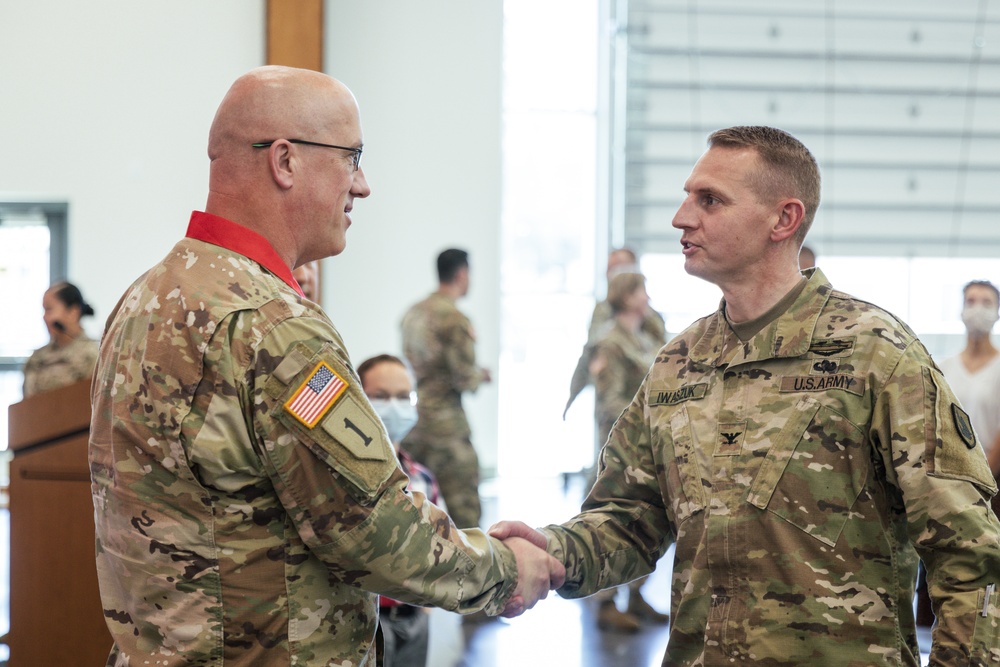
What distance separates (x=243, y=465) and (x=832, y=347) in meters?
0.99

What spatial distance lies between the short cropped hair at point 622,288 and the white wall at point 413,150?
321 centimetres

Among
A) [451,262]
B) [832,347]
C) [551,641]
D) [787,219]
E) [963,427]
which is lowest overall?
[551,641]

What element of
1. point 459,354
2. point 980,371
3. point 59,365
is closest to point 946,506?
point 980,371

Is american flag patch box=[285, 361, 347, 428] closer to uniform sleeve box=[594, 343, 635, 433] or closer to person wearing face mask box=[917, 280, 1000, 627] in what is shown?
person wearing face mask box=[917, 280, 1000, 627]

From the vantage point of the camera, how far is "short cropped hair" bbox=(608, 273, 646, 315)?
16.0 feet

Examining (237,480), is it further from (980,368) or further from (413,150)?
(413,150)

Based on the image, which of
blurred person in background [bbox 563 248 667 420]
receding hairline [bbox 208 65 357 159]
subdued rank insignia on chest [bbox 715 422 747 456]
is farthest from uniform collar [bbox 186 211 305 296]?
blurred person in background [bbox 563 248 667 420]

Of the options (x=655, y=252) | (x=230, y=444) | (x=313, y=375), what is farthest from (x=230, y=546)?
(x=655, y=252)

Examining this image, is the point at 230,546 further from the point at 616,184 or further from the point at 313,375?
the point at 616,184

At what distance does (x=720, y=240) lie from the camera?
185cm

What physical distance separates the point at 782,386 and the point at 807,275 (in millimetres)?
289

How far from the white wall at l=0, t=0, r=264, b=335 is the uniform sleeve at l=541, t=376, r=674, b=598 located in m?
5.58

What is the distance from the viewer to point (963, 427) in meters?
1.58

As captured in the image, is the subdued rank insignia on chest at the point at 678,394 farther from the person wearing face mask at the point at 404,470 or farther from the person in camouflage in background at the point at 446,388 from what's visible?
the person in camouflage in background at the point at 446,388
